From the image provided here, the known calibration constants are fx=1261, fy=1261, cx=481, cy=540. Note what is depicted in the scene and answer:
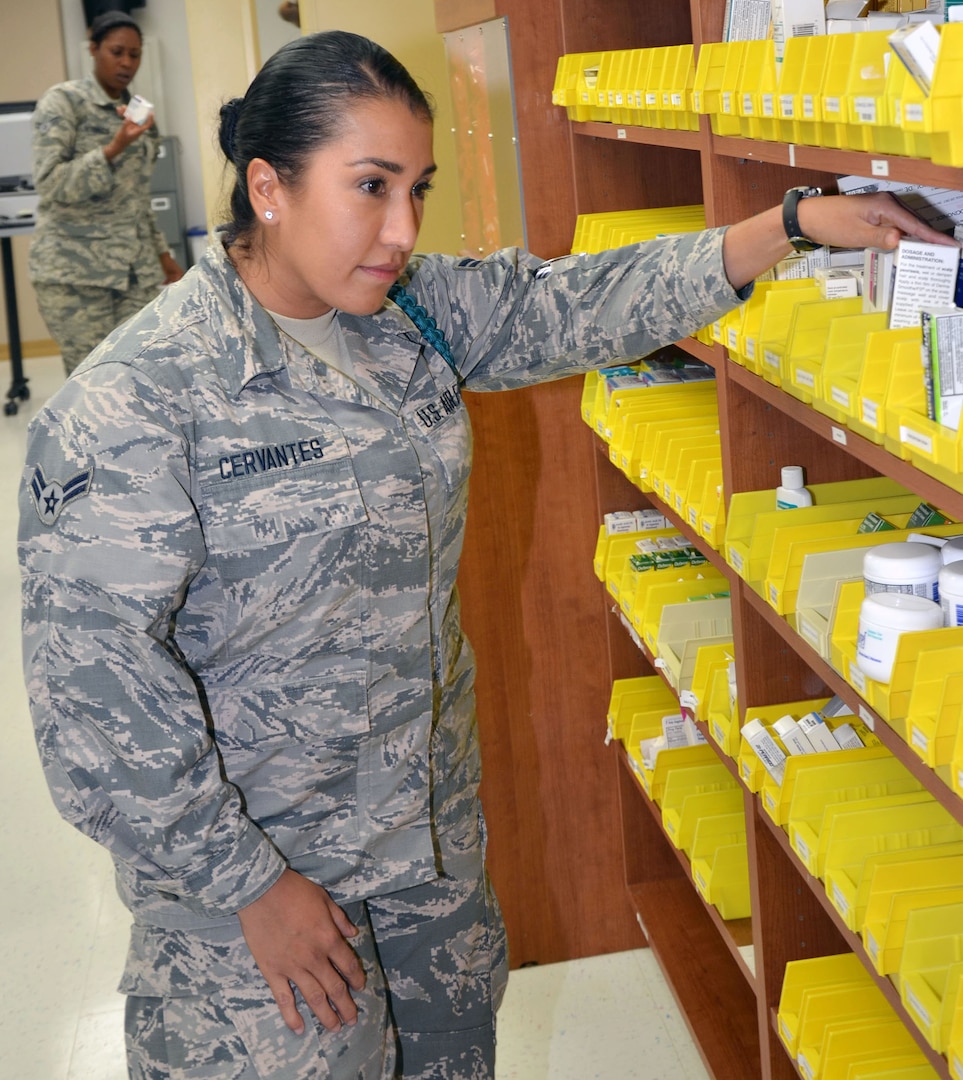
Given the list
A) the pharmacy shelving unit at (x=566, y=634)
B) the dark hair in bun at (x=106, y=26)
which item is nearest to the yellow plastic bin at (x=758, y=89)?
the pharmacy shelving unit at (x=566, y=634)

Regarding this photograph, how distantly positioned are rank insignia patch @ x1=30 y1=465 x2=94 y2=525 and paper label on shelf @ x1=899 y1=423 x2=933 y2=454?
0.87 m

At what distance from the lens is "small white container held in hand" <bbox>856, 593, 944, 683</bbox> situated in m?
1.38

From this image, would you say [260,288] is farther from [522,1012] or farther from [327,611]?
[522,1012]

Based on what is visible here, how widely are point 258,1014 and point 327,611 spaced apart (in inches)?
19.8

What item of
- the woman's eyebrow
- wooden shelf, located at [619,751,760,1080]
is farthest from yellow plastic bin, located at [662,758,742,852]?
the woman's eyebrow

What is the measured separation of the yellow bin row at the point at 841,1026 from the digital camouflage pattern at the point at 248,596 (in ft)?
1.80

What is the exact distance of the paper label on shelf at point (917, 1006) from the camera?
54.7 inches

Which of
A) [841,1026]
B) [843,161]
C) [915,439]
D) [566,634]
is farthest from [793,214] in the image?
[566,634]

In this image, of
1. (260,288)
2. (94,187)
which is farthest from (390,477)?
(94,187)

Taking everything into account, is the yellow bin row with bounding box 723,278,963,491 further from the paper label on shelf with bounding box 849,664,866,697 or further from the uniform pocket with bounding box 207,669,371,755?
the uniform pocket with bounding box 207,669,371,755

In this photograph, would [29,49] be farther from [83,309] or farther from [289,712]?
[289,712]

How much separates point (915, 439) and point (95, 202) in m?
5.40

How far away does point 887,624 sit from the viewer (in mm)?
1389

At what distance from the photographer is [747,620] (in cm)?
200
